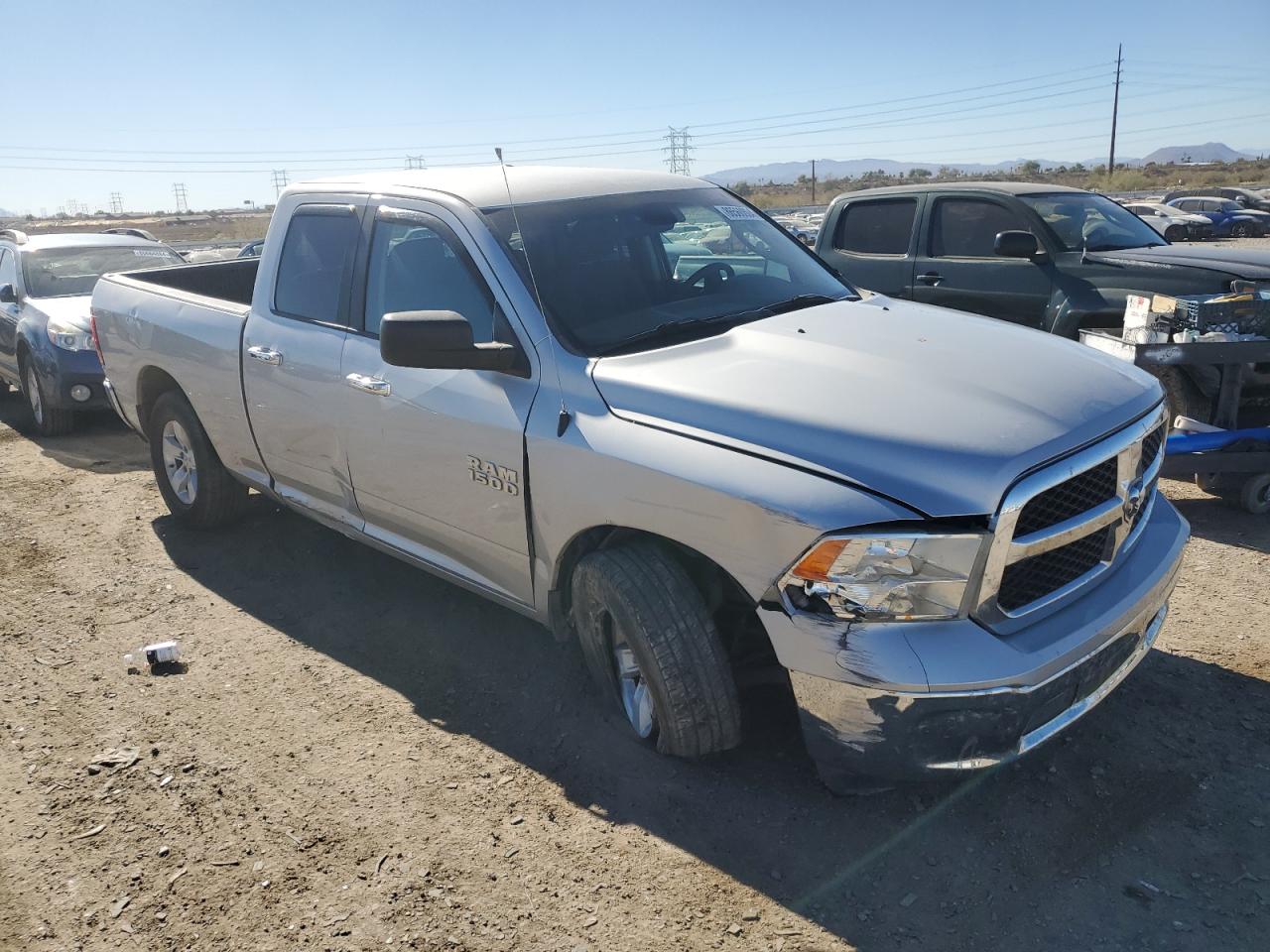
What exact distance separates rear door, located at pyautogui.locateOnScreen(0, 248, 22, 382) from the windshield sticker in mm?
7725

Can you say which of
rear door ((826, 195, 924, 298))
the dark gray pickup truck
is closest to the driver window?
the dark gray pickup truck

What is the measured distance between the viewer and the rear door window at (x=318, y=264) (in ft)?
14.0

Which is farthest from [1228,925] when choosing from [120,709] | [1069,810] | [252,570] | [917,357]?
[252,570]

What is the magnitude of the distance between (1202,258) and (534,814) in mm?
5870

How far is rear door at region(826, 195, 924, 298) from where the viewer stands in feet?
25.4

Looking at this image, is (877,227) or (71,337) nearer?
(877,227)

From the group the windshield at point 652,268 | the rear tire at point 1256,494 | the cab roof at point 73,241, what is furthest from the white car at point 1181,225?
the windshield at point 652,268

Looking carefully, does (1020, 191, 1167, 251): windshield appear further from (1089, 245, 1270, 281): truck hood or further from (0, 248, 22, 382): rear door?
(0, 248, 22, 382): rear door

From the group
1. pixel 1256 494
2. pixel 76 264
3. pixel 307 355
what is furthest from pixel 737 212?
pixel 76 264

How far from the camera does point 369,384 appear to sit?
3.93 metres

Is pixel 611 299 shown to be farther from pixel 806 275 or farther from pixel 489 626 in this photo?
pixel 489 626

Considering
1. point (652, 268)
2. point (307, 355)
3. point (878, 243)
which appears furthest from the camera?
point (878, 243)

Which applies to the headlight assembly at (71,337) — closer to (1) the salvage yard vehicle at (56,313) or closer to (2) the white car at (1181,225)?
(1) the salvage yard vehicle at (56,313)

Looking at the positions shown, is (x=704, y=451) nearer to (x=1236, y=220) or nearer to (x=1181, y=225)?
(x=1181, y=225)
